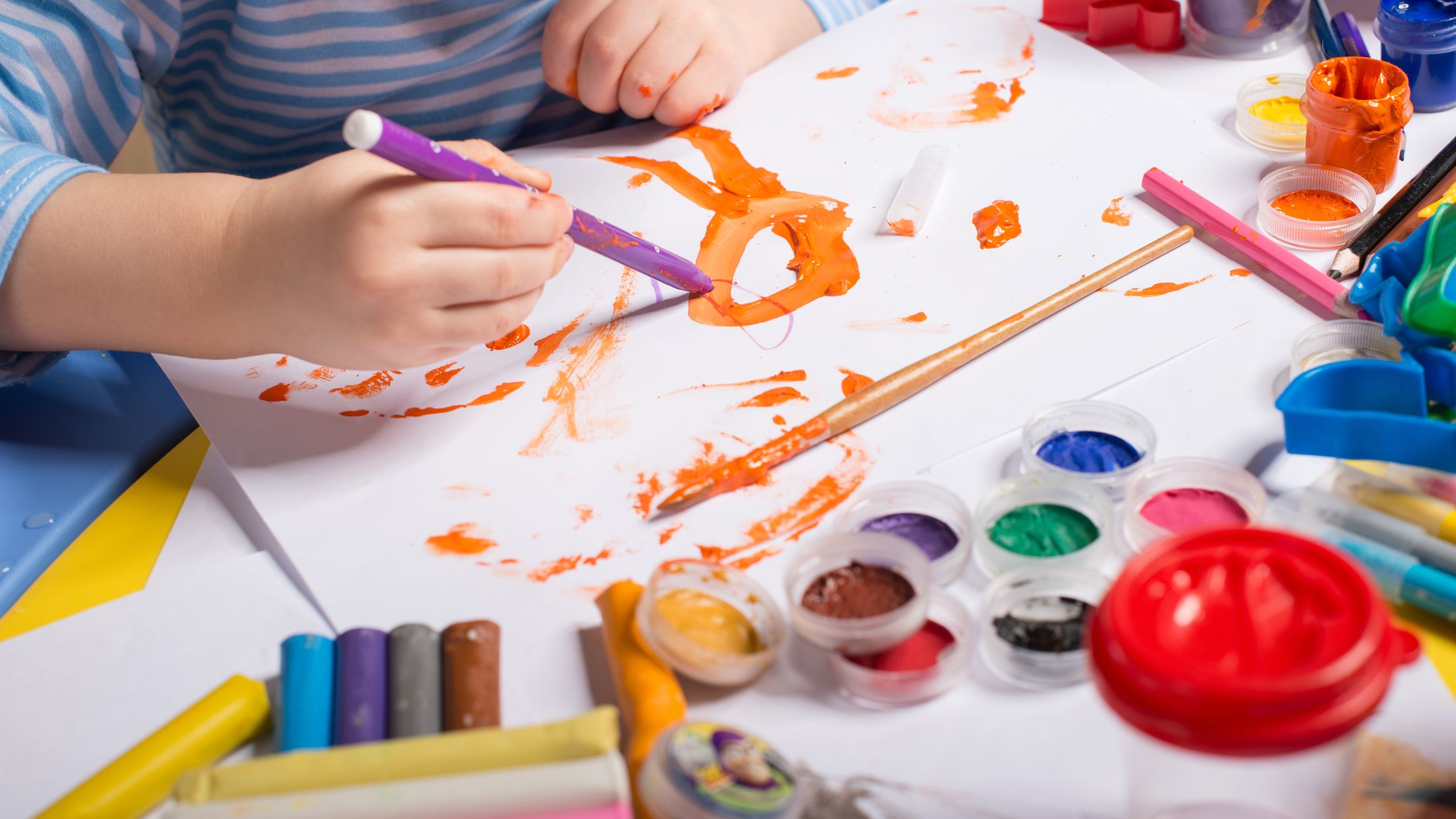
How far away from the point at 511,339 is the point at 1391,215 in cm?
60

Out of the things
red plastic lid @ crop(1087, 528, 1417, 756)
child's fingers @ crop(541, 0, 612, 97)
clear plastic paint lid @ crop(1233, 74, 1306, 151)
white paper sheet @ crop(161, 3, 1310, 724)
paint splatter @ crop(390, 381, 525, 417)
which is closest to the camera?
red plastic lid @ crop(1087, 528, 1417, 756)

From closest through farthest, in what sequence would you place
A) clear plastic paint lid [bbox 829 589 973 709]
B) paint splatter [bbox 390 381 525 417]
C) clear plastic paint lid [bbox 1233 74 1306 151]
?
clear plastic paint lid [bbox 829 589 973 709] → paint splatter [bbox 390 381 525 417] → clear plastic paint lid [bbox 1233 74 1306 151]

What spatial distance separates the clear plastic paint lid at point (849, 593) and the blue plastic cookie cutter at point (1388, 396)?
215 millimetres

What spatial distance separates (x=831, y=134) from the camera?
0.94 meters

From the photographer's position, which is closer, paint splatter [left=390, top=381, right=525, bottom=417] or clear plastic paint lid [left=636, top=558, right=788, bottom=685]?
clear plastic paint lid [left=636, top=558, right=788, bottom=685]

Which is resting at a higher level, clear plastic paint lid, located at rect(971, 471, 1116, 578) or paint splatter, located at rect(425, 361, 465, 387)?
paint splatter, located at rect(425, 361, 465, 387)

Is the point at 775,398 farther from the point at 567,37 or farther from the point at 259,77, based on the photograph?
the point at 259,77

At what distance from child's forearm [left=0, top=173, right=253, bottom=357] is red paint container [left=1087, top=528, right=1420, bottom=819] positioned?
0.58 m

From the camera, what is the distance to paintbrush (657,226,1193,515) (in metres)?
0.65

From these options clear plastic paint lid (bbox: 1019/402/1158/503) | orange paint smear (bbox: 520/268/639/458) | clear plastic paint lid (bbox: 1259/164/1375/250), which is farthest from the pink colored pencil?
orange paint smear (bbox: 520/268/639/458)

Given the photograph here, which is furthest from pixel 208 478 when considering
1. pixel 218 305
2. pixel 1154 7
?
pixel 1154 7

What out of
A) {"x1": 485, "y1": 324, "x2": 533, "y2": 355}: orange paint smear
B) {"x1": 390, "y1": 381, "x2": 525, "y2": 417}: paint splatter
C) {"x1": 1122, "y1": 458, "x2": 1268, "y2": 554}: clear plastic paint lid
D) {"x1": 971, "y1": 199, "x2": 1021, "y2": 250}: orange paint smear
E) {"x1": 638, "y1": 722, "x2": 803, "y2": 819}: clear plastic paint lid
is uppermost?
{"x1": 638, "y1": 722, "x2": 803, "y2": 819}: clear plastic paint lid

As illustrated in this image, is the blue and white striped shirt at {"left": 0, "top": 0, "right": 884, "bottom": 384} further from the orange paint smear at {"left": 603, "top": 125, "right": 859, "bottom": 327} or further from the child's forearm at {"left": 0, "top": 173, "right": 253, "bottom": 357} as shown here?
the orange paint smear at {"left": 603, "top": 125, "right": 859, "bottom": 327}

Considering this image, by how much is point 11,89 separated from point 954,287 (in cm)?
69
